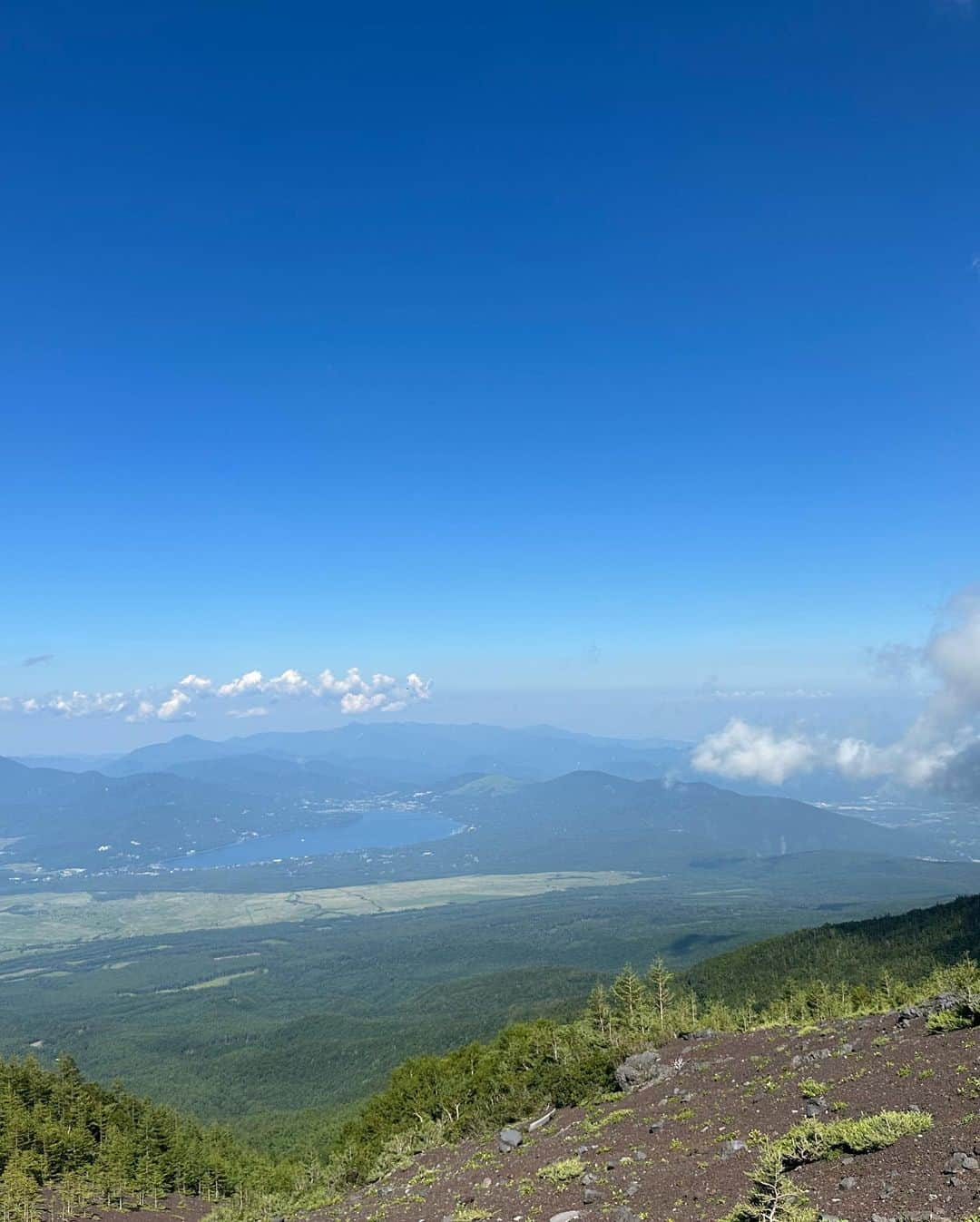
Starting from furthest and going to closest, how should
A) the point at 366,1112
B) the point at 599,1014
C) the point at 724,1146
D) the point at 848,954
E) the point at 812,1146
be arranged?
the point at 848,954 → the point at 599,1014 → the point at 366,1112 → the point at 724,1146 → the point at 812,1146

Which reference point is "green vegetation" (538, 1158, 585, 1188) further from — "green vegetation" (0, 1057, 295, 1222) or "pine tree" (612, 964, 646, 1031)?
"green vegetation" (0, 1057, 295, 1222)

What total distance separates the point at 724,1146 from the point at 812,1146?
7157mm

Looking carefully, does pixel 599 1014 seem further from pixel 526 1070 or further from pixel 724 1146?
pixel 724 1146

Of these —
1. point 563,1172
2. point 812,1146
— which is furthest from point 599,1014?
point 812,1146

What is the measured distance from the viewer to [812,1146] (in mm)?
21359

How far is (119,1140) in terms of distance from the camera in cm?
6638

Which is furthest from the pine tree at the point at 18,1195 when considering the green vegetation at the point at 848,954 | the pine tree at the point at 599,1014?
the green vegetation at the point at 848,954

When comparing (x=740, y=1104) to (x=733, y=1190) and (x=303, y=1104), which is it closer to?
(x=733, y=1190)

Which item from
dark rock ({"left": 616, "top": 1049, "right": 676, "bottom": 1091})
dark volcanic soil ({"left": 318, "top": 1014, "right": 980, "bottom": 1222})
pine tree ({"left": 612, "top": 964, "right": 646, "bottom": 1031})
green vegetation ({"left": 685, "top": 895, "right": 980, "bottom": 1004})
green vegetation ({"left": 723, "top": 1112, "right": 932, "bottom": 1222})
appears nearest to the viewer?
green vegetation ({"left": 723, "top": 1112, "right": 932, "bottom": 1222})

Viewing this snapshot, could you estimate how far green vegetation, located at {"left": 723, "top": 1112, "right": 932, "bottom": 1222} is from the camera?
1823 centimetres

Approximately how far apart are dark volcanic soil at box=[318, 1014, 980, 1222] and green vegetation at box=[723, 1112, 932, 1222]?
0.41 meters

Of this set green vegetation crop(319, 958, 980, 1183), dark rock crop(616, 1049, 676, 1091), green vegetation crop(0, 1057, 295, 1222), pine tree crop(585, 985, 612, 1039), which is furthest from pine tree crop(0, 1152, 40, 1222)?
pine tree crop(585, 985, 612, 1039)

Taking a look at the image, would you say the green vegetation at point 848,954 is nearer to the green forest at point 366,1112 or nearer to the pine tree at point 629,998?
the green forest at point 366,1112

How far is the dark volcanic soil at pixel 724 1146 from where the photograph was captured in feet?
61.3
